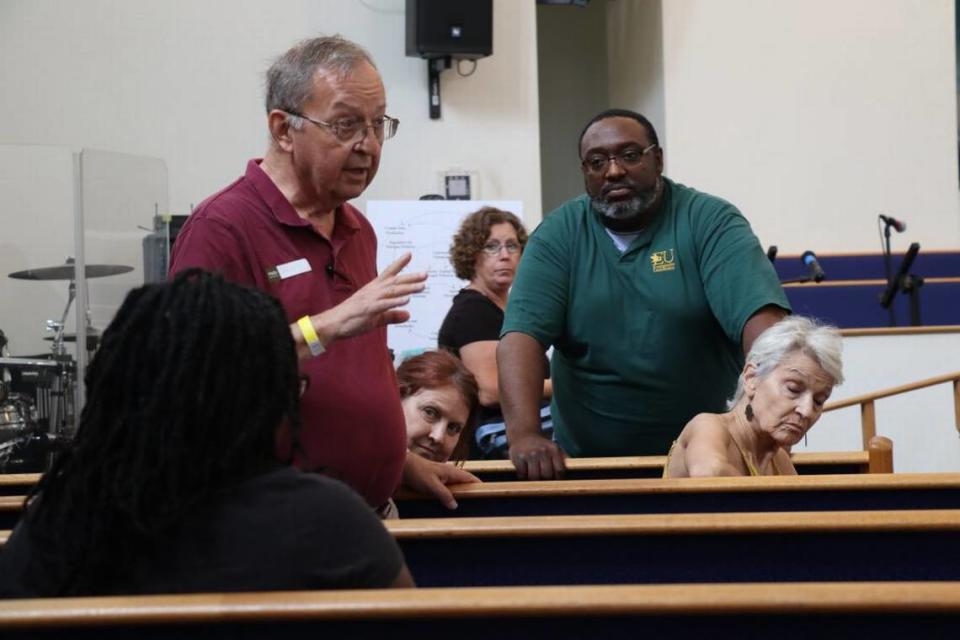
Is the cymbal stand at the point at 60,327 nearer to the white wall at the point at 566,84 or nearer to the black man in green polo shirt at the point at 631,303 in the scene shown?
the black man in green polo shirt at the point at 631,303

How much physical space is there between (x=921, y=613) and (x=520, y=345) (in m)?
1.60

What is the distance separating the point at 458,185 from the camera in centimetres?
725

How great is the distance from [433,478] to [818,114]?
22.5 ft

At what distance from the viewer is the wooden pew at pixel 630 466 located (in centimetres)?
244

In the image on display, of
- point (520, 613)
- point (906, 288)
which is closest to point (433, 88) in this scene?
point (906, 288)

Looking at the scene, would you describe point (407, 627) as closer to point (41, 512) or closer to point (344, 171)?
point (41, 512)

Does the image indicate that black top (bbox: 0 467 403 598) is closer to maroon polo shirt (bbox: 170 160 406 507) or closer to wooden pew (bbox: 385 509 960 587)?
wooden pew (bbox: 385 509 960 587)

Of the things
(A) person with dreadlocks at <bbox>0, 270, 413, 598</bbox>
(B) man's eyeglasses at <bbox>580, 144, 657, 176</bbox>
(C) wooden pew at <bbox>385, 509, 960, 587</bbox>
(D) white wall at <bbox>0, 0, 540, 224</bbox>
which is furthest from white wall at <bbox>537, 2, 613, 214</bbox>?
(A) person with dreadlocks at <bbox>0, 270, 413, 598</bbox>

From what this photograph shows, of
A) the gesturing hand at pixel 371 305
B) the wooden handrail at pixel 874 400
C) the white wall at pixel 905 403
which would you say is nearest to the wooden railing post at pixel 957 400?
the wooden handrail at pixel 874 400

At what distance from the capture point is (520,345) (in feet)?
8.96

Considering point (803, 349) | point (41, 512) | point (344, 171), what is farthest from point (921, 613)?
point (803, 349)

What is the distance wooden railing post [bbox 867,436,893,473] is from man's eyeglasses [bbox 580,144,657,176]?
0.84m

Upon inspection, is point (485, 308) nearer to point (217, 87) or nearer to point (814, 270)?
point (814, 270)

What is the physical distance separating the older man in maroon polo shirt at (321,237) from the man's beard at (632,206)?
0.94 meters
